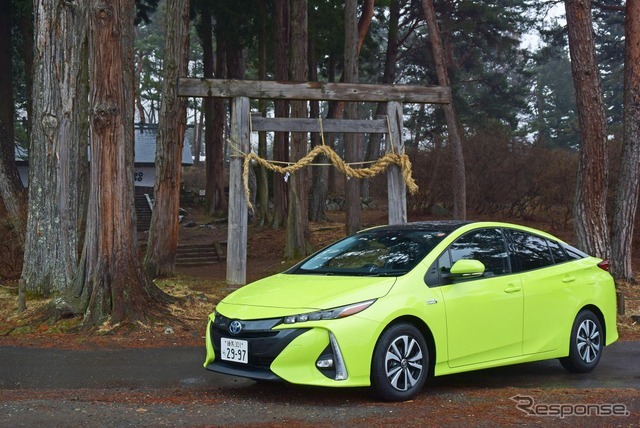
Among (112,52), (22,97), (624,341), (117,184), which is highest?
(22,97)

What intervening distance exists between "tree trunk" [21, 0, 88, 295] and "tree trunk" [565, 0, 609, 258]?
8.85 metres

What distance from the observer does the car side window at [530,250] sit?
343 inches

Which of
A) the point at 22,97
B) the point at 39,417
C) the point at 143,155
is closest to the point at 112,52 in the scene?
the point at 39,417

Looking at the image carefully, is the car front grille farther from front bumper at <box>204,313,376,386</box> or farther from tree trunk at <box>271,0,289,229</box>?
tree trunk at <box>271,0,289,229</box>

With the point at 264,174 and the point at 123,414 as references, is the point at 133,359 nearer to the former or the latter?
the point at 123,414

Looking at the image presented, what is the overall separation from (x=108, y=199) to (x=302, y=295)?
16.9 feet

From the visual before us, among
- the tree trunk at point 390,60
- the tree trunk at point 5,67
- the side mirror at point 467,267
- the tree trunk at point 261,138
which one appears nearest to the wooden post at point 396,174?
the side mirror at point 467,267

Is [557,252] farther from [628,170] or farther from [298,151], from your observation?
[298,151]

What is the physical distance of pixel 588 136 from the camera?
16281 millimetres

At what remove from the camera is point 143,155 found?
1943 inches

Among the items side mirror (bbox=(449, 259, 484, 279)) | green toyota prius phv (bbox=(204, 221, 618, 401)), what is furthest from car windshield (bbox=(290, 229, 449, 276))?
side mirror (bbox=(449, 259, 484, 279))

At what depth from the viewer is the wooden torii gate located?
1477cm

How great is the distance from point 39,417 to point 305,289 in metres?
2.39

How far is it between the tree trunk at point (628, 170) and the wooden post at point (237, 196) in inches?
347
